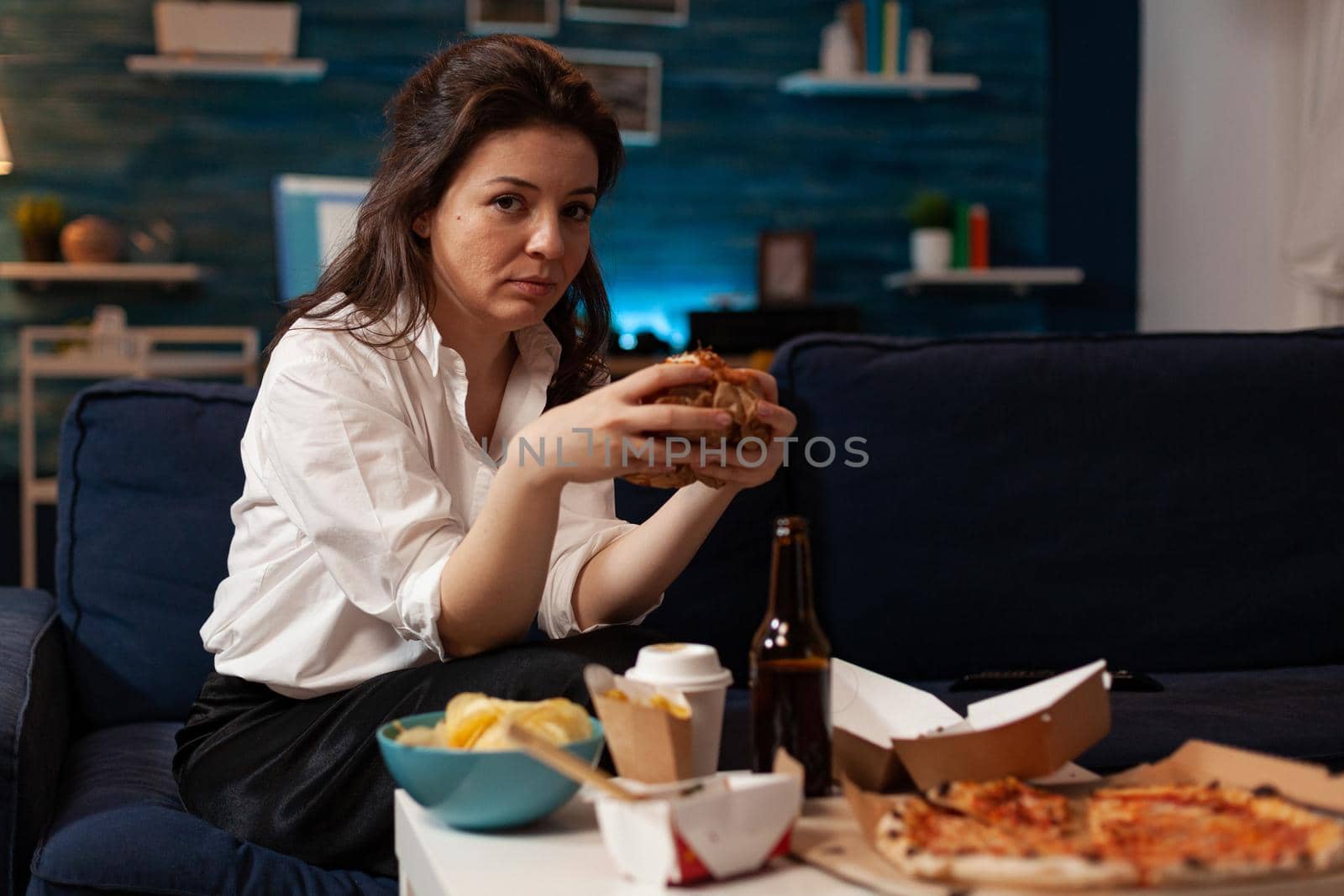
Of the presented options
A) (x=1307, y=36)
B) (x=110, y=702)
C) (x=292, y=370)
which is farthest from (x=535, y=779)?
(x=1307, y=36)

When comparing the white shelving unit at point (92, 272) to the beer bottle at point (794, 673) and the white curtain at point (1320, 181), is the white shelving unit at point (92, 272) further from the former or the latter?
the beer bottle at point (794, 673)

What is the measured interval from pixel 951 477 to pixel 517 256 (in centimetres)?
84

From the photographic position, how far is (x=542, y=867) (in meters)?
0.86

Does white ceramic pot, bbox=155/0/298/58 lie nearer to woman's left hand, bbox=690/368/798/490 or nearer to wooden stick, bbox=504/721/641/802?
woman's left hand, bbox=690/368/798/490

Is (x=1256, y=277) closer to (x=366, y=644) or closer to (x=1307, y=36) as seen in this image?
(x=1307, y=36)

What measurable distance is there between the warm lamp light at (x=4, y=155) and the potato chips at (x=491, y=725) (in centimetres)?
420

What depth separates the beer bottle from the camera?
952mm

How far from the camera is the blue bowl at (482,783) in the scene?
34.9 inches

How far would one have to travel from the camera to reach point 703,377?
1.10 metres

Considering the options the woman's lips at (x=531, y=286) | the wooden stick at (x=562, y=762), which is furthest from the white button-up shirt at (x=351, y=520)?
the wooden stick at (x=562, y=762)

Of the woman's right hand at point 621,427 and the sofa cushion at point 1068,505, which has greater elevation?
the woman's right hand at point 621,427

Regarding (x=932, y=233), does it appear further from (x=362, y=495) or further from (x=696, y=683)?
(x=696, y=683)

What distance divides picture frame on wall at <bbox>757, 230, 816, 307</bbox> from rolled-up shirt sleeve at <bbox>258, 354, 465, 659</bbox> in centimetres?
413

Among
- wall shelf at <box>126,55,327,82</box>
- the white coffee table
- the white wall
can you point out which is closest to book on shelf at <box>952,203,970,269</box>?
the white wall
